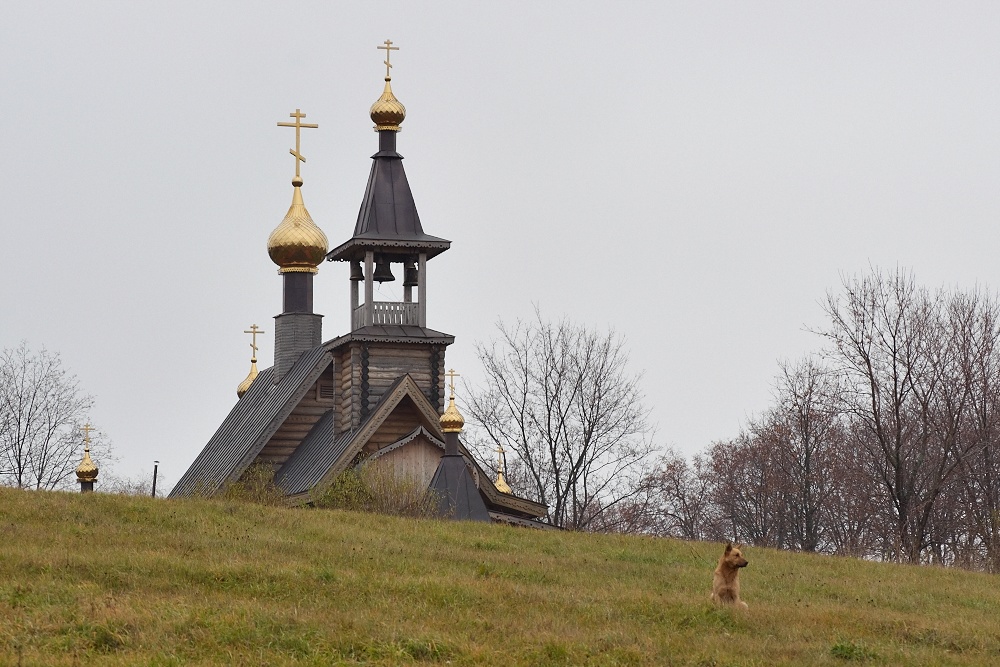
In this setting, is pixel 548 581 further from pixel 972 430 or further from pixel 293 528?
pixel 972 430

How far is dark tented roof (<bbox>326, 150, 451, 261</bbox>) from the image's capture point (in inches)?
1491

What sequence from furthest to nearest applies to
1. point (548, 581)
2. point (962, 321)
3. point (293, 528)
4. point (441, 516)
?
point (962, 321), point (441, 516), point (293, 528), point (548, 581)

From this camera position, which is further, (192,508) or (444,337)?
(444,337)

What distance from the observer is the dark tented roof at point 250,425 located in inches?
1563

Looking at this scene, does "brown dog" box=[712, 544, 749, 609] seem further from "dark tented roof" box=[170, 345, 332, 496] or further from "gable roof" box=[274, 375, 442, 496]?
"dark tented roof" box=[170, 345, 332, 496]

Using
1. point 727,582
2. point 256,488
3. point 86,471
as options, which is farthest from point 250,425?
point 727,582

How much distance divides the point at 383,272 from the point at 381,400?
400 cm

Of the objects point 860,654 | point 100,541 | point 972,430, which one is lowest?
point 860,654

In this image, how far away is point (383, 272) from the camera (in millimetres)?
39062

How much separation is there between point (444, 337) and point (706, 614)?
1972 centimetres

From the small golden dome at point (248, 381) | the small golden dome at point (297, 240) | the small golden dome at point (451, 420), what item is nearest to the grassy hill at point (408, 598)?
the small golden dome at point (451, 420)

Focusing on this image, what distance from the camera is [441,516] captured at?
1266 inches

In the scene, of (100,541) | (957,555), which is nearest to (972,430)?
(957,555)

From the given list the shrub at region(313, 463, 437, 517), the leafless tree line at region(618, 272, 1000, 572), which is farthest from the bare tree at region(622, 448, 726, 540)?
the shrub at region(313, 463, 437, 517)
